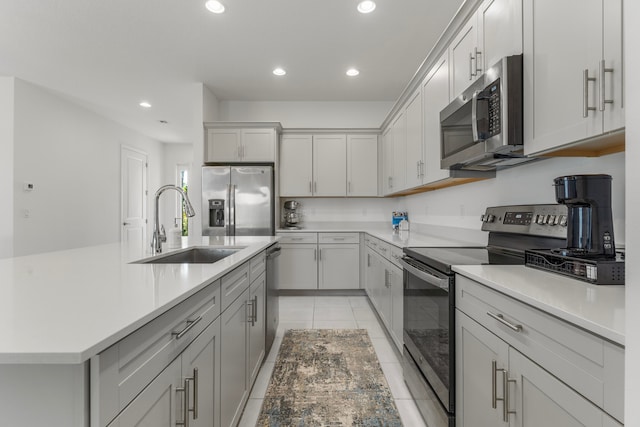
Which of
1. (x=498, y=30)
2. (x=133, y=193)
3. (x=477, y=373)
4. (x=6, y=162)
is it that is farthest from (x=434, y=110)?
(x=133, y=193)

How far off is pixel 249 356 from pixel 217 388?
57 centimetres

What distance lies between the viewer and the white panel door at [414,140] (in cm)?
281

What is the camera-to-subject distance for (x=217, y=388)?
1283 mm

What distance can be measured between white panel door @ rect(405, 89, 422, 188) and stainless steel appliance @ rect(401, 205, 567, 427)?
37.1 inches

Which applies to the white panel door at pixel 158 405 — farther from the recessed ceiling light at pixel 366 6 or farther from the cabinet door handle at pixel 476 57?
the recessed ceiling light at pixel 366 6

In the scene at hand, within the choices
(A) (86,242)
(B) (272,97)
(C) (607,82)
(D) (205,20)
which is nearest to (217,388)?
(C) (607,82)

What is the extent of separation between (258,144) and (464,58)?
A: 2859 mm

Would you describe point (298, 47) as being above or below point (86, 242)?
above

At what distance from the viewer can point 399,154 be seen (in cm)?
352

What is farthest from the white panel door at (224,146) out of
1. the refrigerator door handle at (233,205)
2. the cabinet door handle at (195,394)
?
the cabinet door handle at (195,394)

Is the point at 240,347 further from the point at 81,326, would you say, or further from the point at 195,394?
the point at 81,326

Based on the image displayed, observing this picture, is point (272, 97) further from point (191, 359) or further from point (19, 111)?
point (191, 359)

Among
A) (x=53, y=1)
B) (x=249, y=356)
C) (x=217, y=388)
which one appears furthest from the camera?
(x=53, y=1)

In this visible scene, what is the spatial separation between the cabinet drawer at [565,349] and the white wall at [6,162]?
16.7 ft
